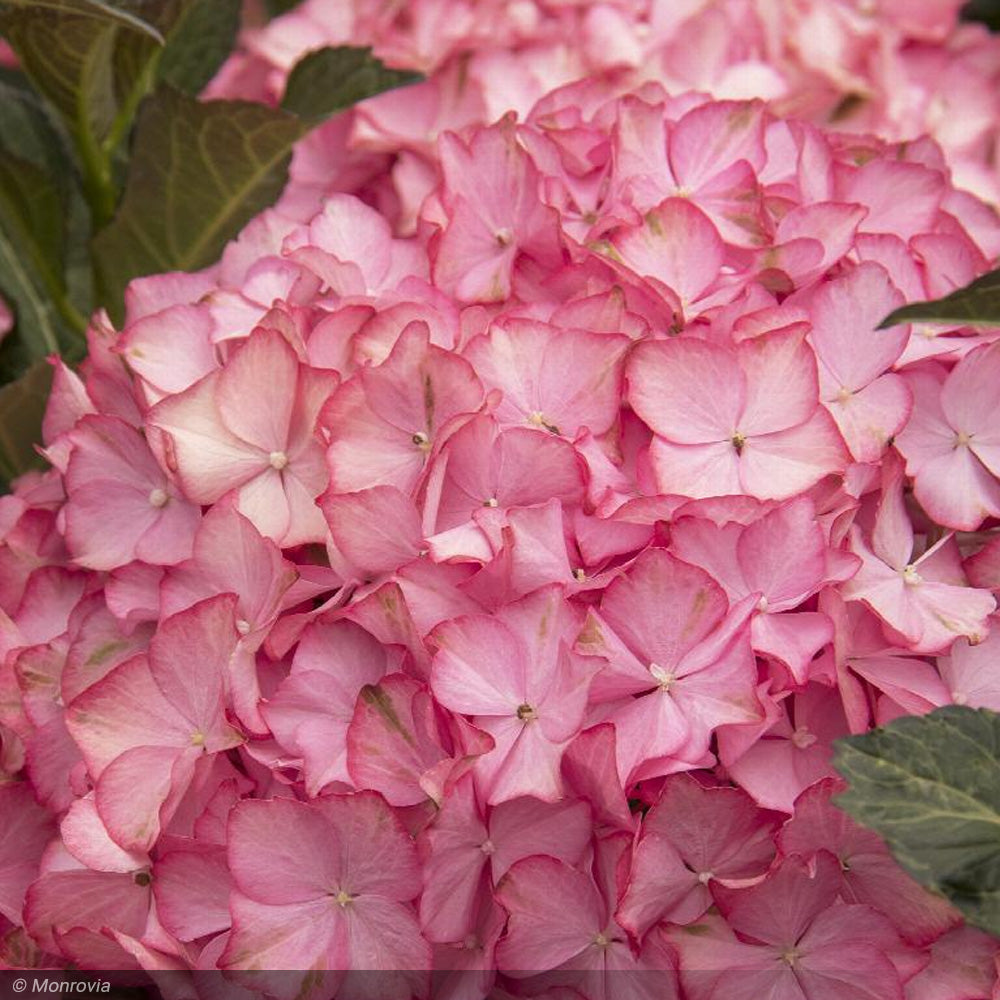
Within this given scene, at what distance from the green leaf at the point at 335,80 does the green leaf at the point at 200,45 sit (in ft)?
0.30

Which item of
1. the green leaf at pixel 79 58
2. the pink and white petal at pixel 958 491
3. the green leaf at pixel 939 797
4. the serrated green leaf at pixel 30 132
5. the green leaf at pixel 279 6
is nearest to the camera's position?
the green leaf at pixel 939 797

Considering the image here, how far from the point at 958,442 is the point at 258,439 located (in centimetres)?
28

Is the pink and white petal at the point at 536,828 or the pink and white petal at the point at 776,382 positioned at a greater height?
the pink and white petal at the point at 776,382

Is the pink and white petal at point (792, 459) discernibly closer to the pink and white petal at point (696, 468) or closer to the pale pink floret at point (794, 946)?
the pink and white petal at point (696, 468)

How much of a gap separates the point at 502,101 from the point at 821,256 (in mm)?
334

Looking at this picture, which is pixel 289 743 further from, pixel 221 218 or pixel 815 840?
pixel 221 218

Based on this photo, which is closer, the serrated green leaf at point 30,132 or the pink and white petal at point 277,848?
the pink and white petal at point 277,848

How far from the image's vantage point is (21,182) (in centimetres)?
82

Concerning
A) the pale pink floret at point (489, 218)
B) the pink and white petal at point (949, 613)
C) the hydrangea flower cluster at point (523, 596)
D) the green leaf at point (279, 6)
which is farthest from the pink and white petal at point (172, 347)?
the green leaf at point (279, 6)

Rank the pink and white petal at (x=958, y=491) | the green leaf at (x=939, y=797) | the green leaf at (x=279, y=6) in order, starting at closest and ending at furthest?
the green leaf at (x=939, y=797) < the pink and white petal at (x=958, y=491) < the green leaf at (x=279, y=6)

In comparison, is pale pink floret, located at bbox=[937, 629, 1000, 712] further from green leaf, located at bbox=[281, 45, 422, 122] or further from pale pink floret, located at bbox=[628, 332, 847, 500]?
green leaf, located at bbox=[281, 45, 422, 122]

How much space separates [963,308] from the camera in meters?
0.49

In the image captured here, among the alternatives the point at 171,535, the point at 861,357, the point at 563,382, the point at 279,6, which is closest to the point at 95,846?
the point at 171,535

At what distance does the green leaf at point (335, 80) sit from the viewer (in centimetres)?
81
